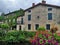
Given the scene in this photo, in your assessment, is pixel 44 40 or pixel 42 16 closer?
pixel 44 40

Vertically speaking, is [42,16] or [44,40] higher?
[42,16]

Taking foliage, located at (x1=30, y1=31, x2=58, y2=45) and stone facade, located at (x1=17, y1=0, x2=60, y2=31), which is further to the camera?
stone facade, located at (x1=17, y1=0, x2=60, y2=31)

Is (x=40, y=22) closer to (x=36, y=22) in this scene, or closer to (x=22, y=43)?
(x=36, y=22)

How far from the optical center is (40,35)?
1255cm

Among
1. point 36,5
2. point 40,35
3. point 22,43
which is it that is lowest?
point 22,43

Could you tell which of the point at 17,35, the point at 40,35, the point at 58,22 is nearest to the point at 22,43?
the point at 17,35

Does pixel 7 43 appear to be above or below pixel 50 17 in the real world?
below

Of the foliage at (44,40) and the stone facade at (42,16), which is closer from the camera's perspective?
the foliage at (44,40)

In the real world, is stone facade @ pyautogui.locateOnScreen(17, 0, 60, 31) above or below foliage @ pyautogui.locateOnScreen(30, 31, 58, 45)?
above

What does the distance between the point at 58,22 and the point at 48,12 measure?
8.89 feet

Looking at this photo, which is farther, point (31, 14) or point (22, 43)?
point (31, 14)

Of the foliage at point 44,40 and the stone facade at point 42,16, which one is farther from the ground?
the stone facade at point 42,16

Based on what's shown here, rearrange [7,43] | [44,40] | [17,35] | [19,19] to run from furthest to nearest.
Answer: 1. [19,19]
2. [17,35]
3. [7,43]
4. [44,40]

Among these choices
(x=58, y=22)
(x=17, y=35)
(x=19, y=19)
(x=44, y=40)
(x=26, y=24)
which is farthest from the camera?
(x=19, y=19)
